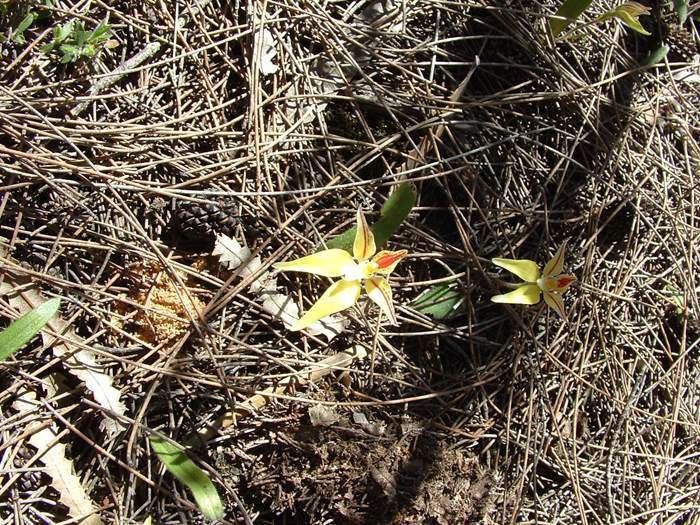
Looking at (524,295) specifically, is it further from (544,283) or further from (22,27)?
(22,27)

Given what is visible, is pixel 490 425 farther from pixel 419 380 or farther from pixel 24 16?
pixel 24 16

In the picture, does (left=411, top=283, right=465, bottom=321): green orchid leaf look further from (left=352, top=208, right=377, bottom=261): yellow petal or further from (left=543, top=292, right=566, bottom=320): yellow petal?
(left=352, top=208, right=377, bottom=261): yellow petal

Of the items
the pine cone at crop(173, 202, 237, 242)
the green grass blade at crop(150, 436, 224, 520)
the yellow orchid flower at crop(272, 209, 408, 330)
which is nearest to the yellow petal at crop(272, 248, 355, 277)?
the yellow orchid flower at crop(272, 209, 408, 330)

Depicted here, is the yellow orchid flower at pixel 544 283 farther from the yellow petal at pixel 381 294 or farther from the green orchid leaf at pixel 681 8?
the green orchid leaf at pixel 681 8

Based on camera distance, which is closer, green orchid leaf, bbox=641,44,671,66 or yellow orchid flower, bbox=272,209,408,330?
yellow orchid flower, bbox=272,209,408,330

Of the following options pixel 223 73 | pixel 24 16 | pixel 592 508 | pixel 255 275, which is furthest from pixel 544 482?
pixel 24 16
